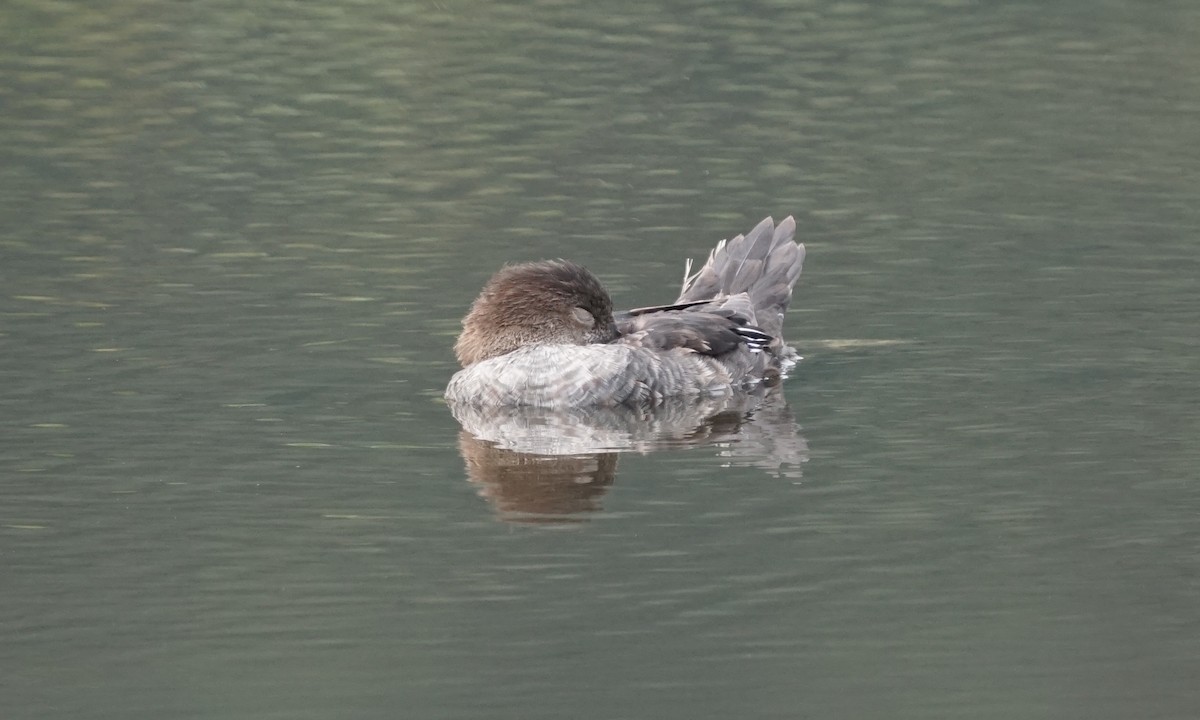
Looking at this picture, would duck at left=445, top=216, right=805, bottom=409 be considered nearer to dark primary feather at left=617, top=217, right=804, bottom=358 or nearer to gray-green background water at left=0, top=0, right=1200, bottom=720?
dark primary feather at left=617, top=217, right=804, bottom=358

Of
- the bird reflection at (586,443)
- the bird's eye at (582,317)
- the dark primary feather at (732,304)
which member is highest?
the bird's eye at (582,317)

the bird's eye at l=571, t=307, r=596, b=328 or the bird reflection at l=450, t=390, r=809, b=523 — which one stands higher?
the bird's eye at l=571, t=307, r=596, b=328

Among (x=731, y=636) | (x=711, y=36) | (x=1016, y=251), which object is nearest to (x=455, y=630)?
(x=731, y=636)

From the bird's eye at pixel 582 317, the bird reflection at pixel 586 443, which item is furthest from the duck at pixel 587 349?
the bird reflection at pixel 586 443

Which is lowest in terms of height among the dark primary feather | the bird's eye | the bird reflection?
the bird reflection

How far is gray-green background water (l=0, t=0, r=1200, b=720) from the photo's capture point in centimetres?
912

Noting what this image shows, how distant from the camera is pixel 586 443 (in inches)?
510

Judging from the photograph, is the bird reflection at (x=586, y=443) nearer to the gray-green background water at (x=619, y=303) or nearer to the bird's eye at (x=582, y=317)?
the gray-green background water at (x=619, y=303)

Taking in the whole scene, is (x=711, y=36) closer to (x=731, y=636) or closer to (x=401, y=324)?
(x=401, y=324)

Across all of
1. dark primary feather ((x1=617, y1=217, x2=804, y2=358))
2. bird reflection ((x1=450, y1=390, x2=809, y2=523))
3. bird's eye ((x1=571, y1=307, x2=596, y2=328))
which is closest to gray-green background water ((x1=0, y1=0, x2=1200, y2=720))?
bird reflection ((x1=450, y1=390, x2=809, y2=523))

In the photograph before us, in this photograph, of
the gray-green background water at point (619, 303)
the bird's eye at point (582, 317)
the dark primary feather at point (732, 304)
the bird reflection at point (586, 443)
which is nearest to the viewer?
the gray-green background water at point (619, 303)

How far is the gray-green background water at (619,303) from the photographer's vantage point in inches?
359

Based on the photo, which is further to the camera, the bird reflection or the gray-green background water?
the bird reflection

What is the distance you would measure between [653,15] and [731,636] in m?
19.1
